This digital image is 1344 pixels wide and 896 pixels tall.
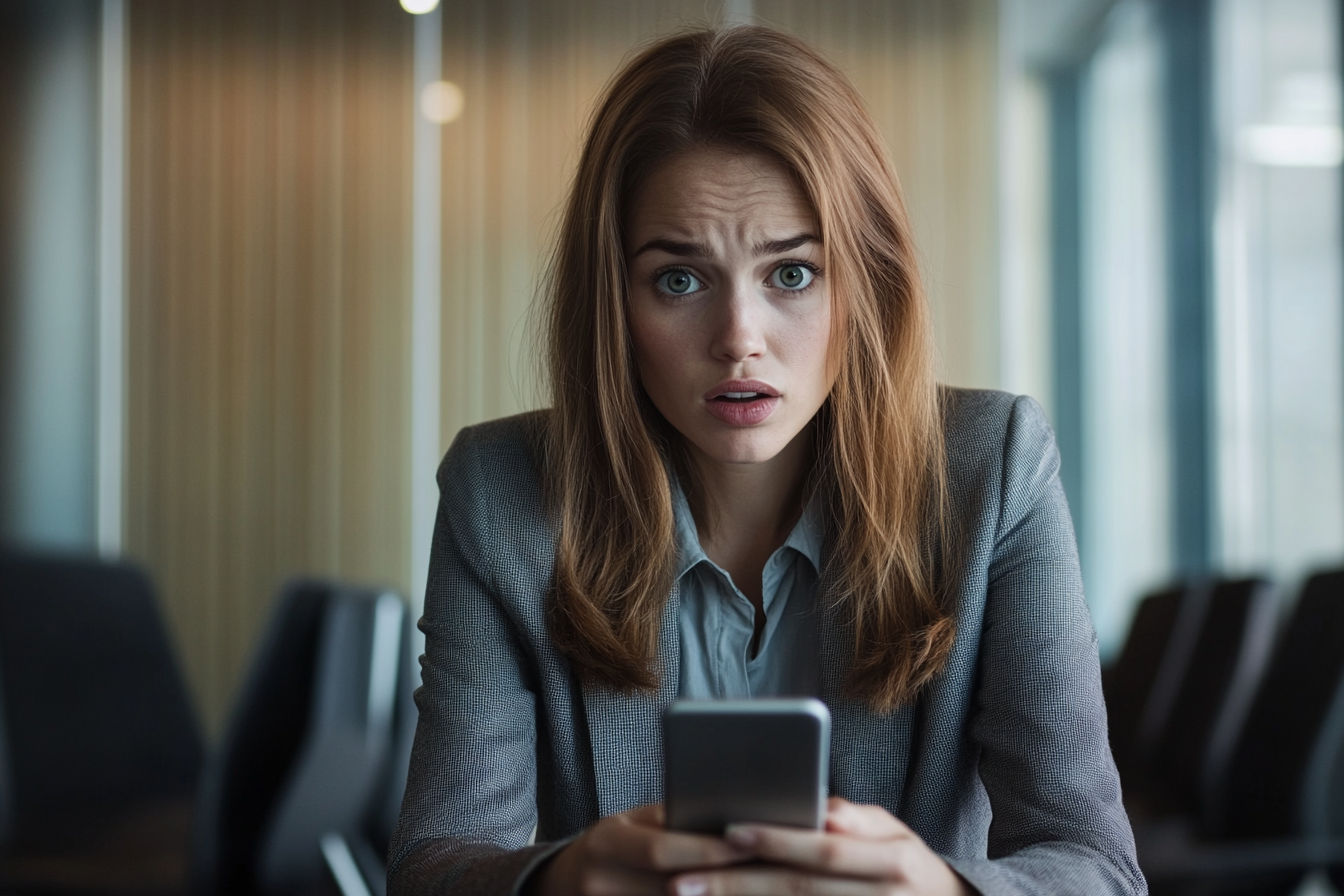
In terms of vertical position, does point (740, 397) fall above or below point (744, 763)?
above

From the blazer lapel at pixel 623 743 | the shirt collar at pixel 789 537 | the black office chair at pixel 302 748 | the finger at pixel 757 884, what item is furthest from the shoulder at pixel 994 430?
the black office chair at pixel 302 748

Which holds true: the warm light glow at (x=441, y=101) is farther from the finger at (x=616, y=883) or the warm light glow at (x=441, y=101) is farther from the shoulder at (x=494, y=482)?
the finger at (x=616, y=883)

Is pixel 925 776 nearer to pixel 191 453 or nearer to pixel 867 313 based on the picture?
pixel 867 313

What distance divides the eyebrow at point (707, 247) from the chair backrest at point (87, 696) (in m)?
2.47

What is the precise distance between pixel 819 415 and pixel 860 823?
0.53 metres

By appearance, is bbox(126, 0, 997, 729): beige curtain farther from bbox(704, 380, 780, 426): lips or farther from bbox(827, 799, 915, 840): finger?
bbox(827, 799, 915, 840): finger

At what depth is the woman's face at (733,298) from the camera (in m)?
1.19

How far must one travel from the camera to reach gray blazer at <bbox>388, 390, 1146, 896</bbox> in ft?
3.67

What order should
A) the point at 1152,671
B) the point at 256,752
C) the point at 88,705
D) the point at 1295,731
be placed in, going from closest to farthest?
the point at 1295,731
the point at 256,752
the point at 1152,671
the point at 88,705

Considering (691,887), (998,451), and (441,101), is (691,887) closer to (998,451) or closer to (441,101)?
(998,451)

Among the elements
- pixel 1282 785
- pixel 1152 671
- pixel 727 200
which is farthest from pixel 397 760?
pixel 727 200

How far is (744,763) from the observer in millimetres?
829

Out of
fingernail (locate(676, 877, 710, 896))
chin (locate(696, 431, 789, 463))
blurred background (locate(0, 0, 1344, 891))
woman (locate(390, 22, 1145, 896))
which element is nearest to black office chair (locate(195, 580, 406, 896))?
woman (locate(390, 22, 1145, 896))

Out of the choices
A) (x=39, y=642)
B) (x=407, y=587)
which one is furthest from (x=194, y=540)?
(x=39, y=642)
